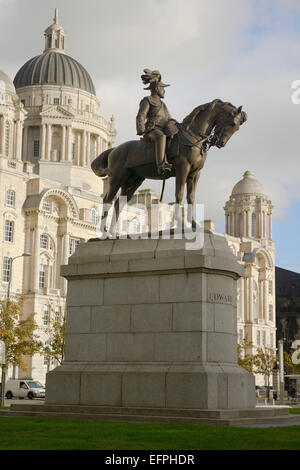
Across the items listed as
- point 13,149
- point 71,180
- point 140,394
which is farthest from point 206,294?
point 71,180

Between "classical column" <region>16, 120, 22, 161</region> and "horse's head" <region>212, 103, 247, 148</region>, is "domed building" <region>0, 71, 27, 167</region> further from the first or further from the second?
"horse's head" <region>212, 103, 247, 148</region>

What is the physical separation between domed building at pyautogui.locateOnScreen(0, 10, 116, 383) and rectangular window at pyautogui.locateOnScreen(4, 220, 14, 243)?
108 millimetres

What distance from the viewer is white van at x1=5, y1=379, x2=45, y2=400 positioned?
56.5 meters

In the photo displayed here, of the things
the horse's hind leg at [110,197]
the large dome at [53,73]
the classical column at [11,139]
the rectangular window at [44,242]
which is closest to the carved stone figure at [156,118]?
the horse's hind leg at [110,197]

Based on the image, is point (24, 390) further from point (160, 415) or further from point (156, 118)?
point (160, 415)

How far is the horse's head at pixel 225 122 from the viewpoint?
19.3 metres

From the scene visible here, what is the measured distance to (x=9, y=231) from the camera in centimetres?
8012

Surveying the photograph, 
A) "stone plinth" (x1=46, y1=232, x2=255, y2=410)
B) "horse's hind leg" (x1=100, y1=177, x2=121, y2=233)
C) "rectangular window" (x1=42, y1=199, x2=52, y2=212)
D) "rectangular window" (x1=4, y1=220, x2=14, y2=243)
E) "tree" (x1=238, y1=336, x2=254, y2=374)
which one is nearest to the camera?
"stone plinth" (x1=46, y1=232, x2=255, y2=410)

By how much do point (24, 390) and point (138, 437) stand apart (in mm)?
46740

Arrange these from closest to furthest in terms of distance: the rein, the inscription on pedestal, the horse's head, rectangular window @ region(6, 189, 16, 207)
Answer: the inscription on pedestal
the rein
the horse's head
rectangular window @ region(6, 189, 16, 207)

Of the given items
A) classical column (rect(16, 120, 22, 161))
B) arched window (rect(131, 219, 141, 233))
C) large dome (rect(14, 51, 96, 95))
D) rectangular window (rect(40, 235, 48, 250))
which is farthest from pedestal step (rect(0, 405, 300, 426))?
large dome (rect(14, 51, 96, 95))

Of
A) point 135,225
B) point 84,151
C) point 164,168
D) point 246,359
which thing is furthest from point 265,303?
point 164,168

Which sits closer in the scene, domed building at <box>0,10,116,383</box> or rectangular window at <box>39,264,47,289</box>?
domed building at <box>0,10,116,383</box>

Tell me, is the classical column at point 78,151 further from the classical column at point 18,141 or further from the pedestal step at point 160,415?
the pedestal step at point 160,415
